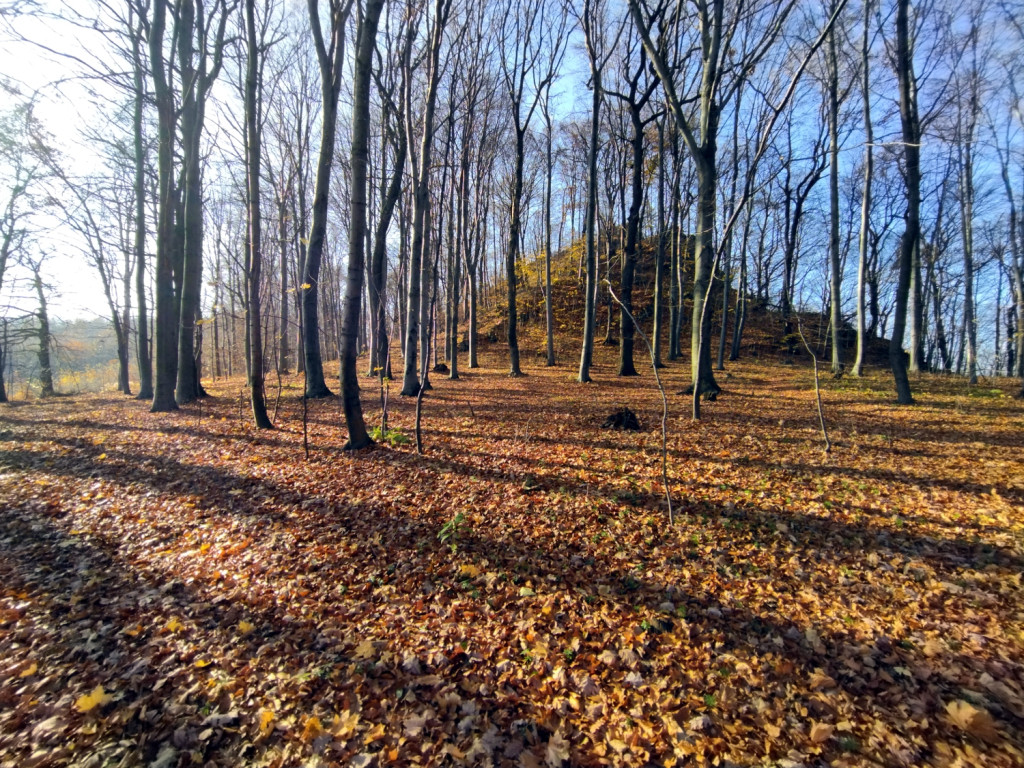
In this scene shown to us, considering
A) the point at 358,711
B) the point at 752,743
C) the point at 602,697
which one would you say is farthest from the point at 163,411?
the point at 752,743

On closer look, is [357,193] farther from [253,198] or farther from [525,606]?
[525,606]

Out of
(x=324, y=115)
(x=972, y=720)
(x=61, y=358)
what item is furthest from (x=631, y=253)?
(x=61, y=358)

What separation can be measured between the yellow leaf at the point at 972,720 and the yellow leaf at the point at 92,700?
541 cm

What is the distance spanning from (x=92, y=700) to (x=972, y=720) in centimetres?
554

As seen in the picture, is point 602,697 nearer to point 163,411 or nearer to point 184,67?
point 163,411

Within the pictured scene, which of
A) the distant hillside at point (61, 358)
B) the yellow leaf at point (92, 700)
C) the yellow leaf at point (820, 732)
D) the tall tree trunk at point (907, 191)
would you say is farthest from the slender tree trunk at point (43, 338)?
the tall tree trunk at point (907, 191)

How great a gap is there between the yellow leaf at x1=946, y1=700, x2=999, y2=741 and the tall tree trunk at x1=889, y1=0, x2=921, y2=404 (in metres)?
10.5

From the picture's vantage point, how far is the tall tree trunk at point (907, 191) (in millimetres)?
9898

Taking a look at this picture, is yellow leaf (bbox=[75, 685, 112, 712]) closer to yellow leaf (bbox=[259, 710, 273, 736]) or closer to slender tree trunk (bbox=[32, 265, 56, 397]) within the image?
yellow leaf (bbox=[259, 710, 273, 736])

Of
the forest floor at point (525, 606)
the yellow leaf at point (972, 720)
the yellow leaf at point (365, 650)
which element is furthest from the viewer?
the yellow leaf at point (365, 650)

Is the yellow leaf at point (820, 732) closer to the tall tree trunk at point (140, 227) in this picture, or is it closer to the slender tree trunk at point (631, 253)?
the slender tree trunk at point (631, 253)

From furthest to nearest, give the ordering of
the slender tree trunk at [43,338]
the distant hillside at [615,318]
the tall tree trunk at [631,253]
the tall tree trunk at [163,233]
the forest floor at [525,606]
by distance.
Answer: the distant hillside at [615,318] < the slender tree trunk at [43,338] < the tall tree trunk at [631,253] < the tall tree trunk at [163,233] < the forest floor at [525,606]

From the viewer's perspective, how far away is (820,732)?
2.48 meters

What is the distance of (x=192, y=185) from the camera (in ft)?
39.9
